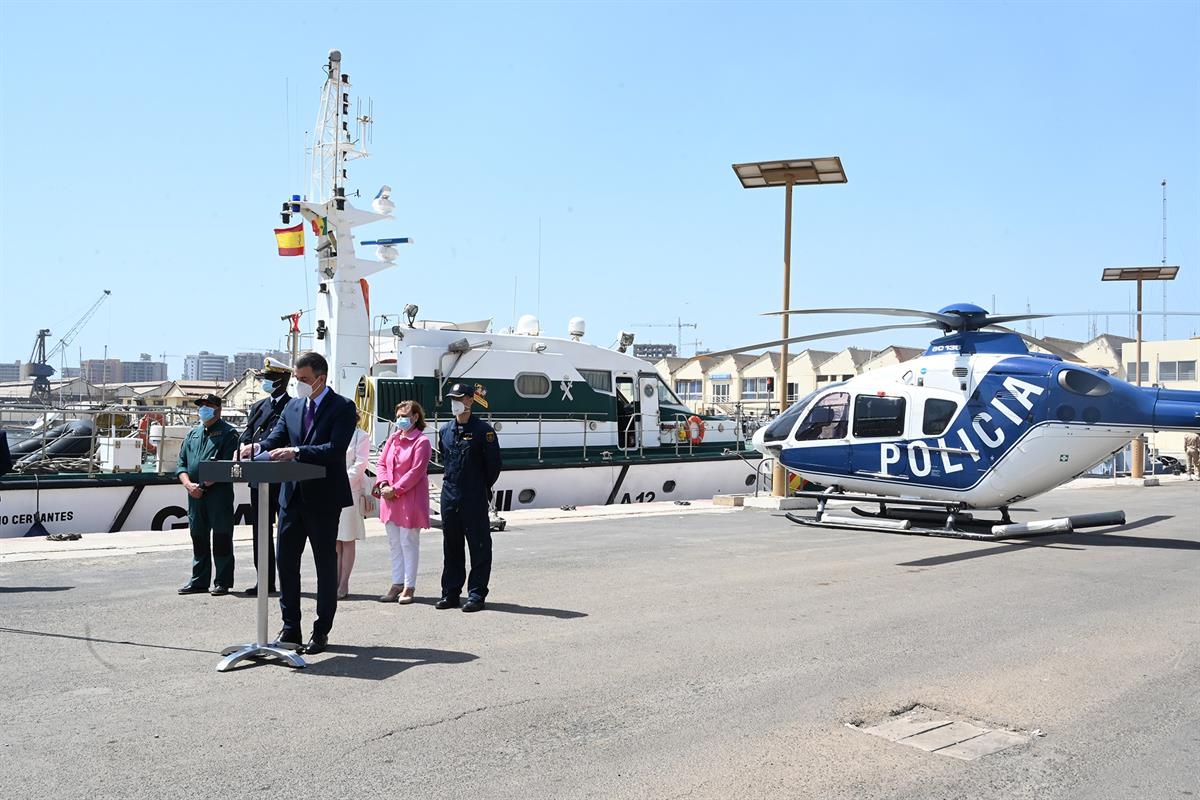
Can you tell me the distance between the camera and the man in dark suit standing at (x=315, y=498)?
6.02 meters

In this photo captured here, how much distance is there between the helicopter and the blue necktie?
710 centimetres

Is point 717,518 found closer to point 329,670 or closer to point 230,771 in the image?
point 329,670

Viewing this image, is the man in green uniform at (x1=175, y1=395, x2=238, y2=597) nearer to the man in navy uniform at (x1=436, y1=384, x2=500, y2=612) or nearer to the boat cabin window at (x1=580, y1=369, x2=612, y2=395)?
the man in navy uniform at (x1=436, y1=384, x2=500, y2=612)

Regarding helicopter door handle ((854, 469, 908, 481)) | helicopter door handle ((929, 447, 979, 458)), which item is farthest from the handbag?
helicopter door handle ((929, 447, 979, 458))

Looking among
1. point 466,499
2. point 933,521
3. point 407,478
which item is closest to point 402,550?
point 407,478

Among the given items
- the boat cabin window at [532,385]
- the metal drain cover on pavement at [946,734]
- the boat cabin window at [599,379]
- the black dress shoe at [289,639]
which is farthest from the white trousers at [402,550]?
the boat cabin window at [599,379]

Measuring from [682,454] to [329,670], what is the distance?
1586cm

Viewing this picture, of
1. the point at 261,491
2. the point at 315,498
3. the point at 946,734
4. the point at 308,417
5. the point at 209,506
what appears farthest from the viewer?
the point at 209,506

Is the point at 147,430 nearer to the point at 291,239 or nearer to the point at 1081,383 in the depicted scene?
the point at 291,239

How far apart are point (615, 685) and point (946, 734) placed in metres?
1.72

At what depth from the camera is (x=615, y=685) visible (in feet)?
18.2

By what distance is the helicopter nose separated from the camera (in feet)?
38.9

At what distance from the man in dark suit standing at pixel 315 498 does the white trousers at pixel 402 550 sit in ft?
5.26

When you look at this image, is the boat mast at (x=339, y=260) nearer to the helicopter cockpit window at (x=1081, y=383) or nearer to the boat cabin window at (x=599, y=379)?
the boat cabin window at (x=599, y=379)
